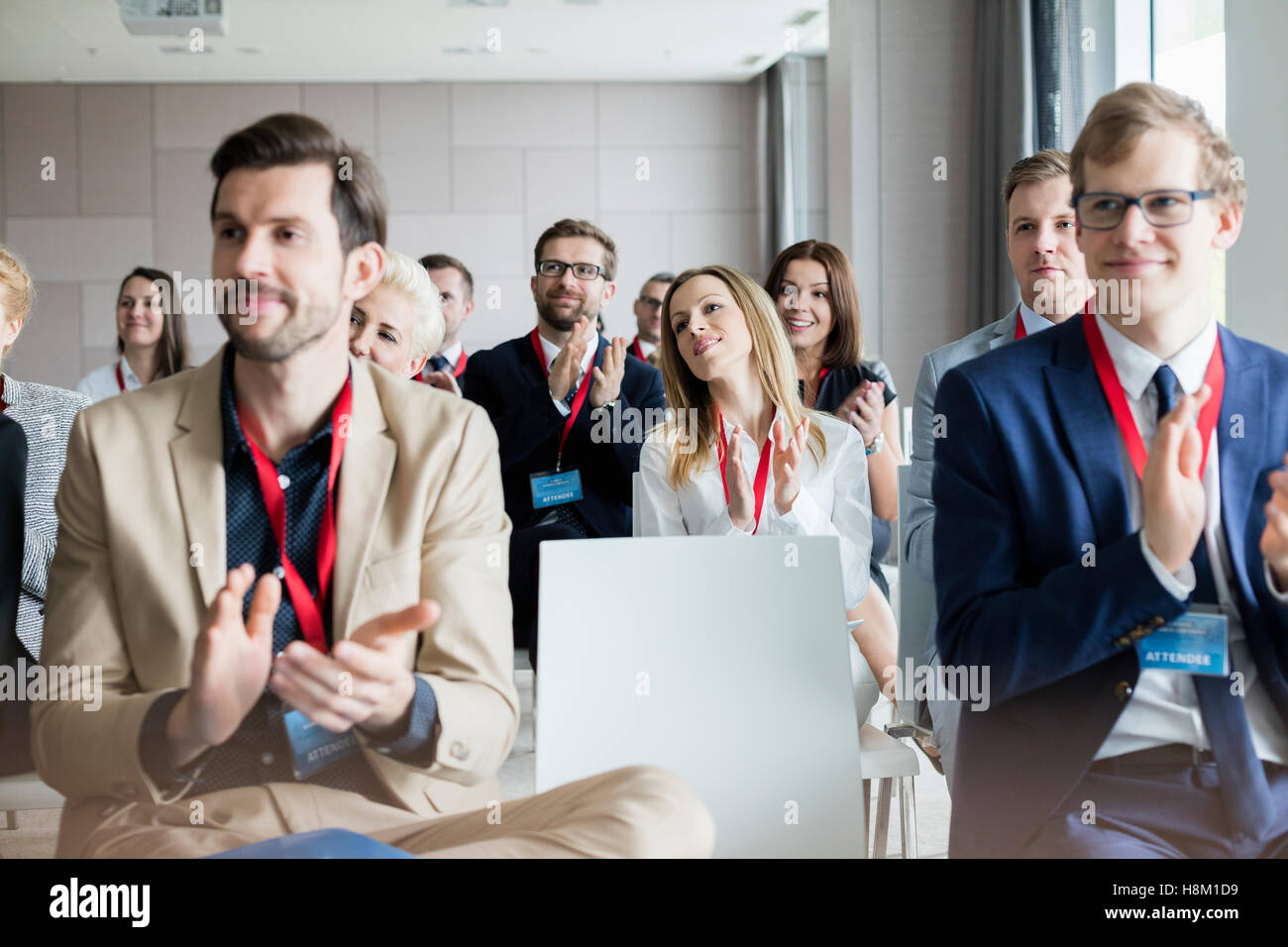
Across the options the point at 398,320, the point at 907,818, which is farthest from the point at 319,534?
the point at 907,818

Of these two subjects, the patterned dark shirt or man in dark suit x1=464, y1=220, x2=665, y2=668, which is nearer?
the patterned dark shirt

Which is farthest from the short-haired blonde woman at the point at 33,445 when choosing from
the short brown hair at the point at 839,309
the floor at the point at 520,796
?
the short brown hair at the point at 839,309

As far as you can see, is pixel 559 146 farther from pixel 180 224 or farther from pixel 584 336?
pixel 584 336

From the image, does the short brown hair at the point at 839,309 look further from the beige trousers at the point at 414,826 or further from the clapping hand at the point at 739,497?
the beige trousers at the point at 414,826

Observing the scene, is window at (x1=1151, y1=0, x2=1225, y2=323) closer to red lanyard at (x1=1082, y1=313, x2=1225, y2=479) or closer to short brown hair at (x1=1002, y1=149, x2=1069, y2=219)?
short brown hair at (x1=1002, y1=149, x2=1069, y2=219)

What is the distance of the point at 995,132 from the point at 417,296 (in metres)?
4.02

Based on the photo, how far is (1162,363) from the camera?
162cm

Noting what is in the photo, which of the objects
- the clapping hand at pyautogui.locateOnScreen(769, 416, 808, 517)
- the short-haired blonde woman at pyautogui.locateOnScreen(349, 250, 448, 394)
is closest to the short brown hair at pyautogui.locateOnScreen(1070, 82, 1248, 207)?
the clapping hand at pyautogui.locateOnScreen(769, 416, 808, 517)

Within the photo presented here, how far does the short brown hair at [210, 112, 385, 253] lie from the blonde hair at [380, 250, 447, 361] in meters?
0.66

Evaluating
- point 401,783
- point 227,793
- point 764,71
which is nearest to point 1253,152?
point 401,783

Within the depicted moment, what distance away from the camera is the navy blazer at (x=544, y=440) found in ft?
8.96

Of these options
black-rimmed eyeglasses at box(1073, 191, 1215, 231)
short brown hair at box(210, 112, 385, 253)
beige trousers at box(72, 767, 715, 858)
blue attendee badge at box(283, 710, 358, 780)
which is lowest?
beige trousers at box(72, 767, 715, 858)

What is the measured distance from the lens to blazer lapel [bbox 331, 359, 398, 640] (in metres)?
1.51

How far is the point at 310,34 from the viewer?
6812mm
